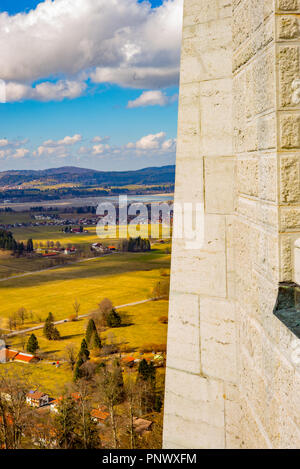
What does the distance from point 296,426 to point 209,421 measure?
1.08 m

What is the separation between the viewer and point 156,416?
98.5 ft

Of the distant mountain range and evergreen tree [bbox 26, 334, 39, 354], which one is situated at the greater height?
the distant mountain range

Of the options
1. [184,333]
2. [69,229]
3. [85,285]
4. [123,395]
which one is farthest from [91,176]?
[184,333]

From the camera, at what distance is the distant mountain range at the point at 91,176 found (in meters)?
105

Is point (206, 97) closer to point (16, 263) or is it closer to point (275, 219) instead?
point (275, 219)

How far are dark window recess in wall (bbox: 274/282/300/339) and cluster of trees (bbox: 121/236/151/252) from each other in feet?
215

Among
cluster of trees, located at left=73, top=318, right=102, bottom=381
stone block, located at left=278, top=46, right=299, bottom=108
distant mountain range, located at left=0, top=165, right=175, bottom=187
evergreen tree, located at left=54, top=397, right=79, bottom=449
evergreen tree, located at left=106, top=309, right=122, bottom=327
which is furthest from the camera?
distant mountain range, located at left=0, top=165, right=175, bottom=187

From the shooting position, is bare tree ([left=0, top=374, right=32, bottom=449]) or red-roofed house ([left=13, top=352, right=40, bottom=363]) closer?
bare tree ([left=0, top=374, right=32, bottom=449])

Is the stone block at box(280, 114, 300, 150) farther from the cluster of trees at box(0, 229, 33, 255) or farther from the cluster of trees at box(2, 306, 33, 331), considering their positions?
the cluster of trees at box(0, 229, 33, 255)

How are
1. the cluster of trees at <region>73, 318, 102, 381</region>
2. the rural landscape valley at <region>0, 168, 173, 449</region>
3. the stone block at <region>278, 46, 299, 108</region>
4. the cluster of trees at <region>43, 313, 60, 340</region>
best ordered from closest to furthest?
the stone block at <region>278, 46, 299, 108</region> → the rural landscape valley at <region>0, 168, 173, 449</region> → the cluster of trees at <region>73, 318, 102, 381</region> → the cluster of trees at <region>43, 313, 60, 340</region>

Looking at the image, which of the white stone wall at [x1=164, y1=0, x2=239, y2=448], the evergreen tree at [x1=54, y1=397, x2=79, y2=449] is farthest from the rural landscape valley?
the white stone wall at [x1=164, y1=0, x2=239, y2=448]

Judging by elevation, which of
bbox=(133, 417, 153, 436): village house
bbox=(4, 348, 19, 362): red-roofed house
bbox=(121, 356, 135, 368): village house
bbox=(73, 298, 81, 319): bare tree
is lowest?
bbox=(4, 348, 19, 362): red-roofed house

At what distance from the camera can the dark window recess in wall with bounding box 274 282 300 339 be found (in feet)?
5.36
